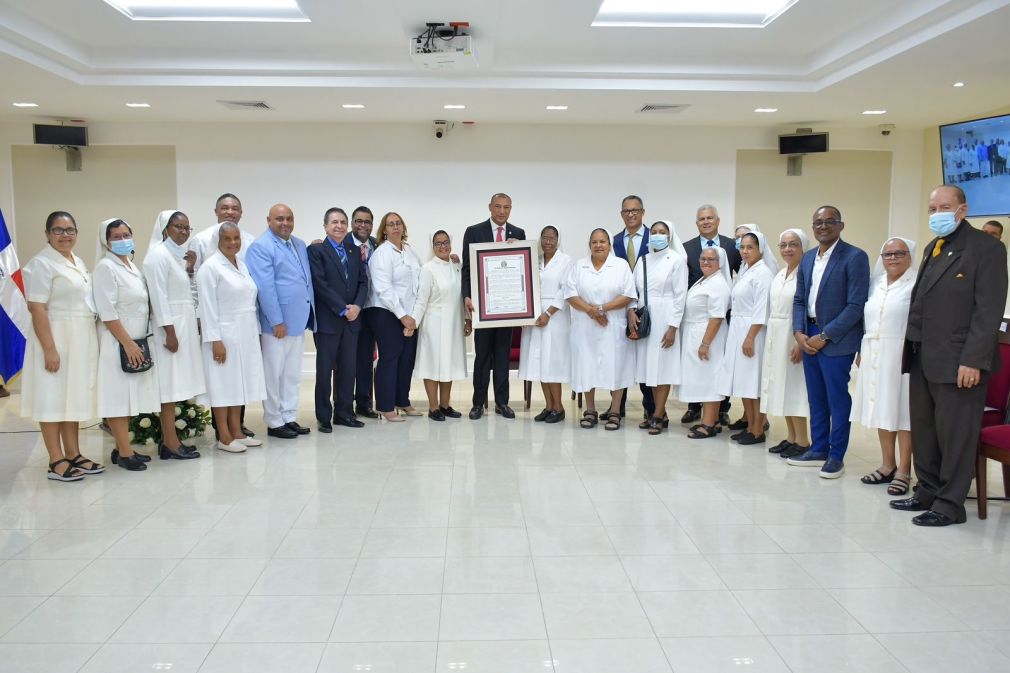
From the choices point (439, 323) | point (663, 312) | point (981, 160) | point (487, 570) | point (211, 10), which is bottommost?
point (487, 570)

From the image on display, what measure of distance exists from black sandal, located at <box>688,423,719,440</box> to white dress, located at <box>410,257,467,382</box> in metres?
2.01

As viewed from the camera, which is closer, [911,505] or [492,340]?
[911,505]

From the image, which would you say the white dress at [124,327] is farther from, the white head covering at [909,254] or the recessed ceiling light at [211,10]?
the white head covering at [909,254]

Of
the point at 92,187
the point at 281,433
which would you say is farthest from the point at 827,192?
the point at 92,187

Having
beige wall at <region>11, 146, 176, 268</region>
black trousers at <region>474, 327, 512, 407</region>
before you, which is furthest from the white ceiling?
black trousers at <region>474, 327, 512, 407</region>

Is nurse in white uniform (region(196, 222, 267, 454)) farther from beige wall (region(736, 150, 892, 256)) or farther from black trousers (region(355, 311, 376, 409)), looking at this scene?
beige wall (region(736, 150, 892, 256))

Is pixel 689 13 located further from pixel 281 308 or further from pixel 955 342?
pixel 281 308

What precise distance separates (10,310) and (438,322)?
3115 millimetres

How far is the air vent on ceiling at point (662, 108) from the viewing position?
26.0 feet

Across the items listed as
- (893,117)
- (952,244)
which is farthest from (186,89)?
(893,117)

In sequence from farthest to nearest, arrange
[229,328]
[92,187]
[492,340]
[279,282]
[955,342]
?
1. [92,187]
2. [492,340]
3. [279,282]
4. [229,328]
5. [955,342]

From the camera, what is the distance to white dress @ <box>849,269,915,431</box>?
14.9 ft

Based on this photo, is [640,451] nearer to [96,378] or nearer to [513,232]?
[513,232]

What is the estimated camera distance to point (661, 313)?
20.1ft
